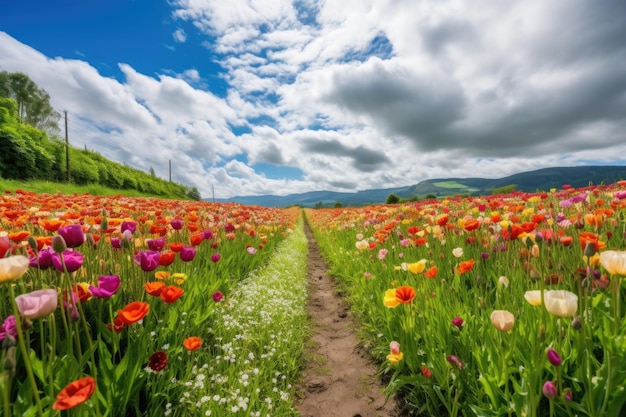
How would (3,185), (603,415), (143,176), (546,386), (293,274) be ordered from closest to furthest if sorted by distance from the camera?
(546,386), (603,415), (293,274), (3,185), (143,176)

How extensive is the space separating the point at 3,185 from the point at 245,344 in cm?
2063

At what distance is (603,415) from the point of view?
5.27 ft

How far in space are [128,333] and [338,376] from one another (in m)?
2.23

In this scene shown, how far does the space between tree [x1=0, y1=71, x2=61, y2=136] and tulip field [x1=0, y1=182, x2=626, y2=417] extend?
5534cm

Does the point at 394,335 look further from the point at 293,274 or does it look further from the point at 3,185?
the point at 3,185

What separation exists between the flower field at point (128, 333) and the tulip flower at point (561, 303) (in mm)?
2089

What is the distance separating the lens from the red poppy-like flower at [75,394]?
1.12 metres

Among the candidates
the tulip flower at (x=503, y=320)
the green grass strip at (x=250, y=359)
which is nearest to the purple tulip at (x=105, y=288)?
the green grass strip at (x=250, y=359)

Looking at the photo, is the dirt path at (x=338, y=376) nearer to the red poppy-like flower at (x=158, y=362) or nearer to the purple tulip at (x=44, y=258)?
the red poppy-like flower at (x=158, y=362)

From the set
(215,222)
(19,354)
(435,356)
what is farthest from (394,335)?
(215,222)

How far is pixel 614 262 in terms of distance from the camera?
4.79 ft

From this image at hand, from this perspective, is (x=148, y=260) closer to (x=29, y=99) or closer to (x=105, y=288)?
(x=105, y=288)

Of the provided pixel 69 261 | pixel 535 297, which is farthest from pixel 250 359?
pixel 535 297

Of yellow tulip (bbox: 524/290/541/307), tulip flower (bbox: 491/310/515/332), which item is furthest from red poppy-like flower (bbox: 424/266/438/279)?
tulip flower (bbox: 491/310/515/332)
